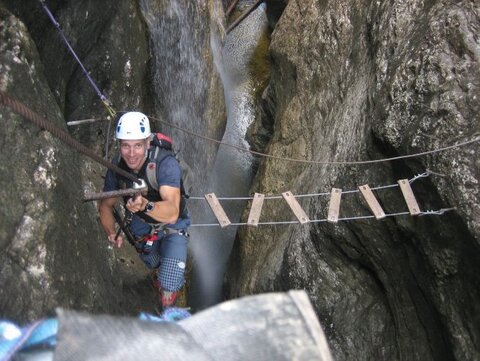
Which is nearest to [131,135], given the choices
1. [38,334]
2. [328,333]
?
[38,334]

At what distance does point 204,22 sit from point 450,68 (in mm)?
7397

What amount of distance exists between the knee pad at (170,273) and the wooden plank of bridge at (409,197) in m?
2.59

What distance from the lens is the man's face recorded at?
4.62 m

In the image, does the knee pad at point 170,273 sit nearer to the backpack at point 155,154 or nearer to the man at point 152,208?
the man at point 152,208

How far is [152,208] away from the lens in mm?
4566

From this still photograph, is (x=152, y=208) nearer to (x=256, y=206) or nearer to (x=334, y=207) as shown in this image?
(x=256, y=206)

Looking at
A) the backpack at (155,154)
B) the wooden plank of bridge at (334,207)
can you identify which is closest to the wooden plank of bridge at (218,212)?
the wooden plank of bridge at (334,207)

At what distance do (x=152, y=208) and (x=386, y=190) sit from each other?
299 centimetres

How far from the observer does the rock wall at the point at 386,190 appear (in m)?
5.24

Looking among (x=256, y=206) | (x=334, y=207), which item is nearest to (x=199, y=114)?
(x=256, y=206)

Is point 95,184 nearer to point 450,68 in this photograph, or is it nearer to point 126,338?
point 450,68

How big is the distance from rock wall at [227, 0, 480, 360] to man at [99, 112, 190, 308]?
2059mm

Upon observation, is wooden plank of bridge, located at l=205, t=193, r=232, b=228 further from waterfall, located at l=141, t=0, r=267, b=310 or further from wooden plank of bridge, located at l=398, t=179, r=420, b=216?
waterfall, located at l=141, t=0, r=267, b=310

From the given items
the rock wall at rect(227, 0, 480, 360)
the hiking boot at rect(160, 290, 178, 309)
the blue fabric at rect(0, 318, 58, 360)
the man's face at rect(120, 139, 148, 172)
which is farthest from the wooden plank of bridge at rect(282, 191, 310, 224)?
the blue fabric at rect(0, 318, 58, 360)
